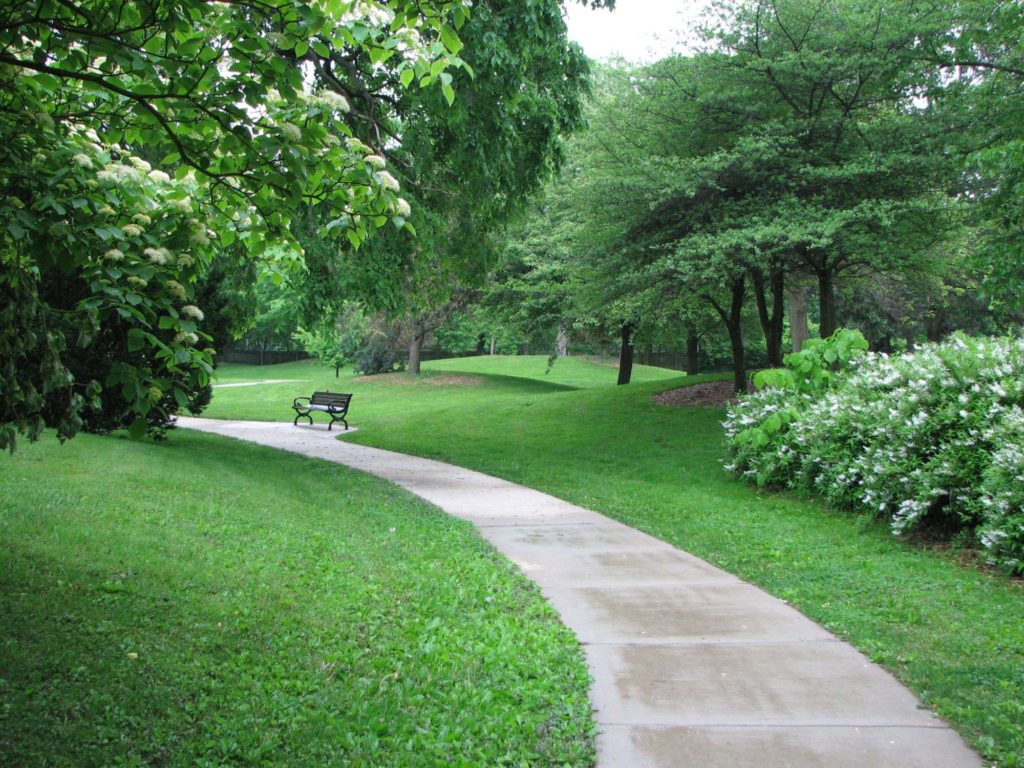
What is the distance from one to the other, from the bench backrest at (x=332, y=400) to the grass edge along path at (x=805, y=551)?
8.87 feet

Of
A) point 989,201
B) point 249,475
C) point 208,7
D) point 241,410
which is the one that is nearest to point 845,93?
point 989,201

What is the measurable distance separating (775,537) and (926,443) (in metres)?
1.82

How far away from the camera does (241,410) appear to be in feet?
88.5

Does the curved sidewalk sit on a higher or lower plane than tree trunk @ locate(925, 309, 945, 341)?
lower

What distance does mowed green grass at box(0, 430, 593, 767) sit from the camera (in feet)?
11.8

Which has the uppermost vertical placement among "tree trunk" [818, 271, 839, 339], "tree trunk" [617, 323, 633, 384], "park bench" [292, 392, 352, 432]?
"tree trunk" [818, 271, 839, 339]

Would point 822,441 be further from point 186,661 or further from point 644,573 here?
point 186,661

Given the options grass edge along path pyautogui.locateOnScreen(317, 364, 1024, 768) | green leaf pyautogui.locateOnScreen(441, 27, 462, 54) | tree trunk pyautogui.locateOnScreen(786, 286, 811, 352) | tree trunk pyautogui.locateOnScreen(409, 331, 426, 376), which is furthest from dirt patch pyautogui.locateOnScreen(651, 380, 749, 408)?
green leaf pyautogui.locateOnScreen(441, 27, 462, 54)

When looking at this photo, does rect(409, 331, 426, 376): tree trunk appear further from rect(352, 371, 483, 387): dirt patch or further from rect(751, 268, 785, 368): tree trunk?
rect(751, 268, 785, 368): tree trunk

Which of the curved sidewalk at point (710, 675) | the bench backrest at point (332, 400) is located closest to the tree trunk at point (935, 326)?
the bench backrest at point (332, 400)

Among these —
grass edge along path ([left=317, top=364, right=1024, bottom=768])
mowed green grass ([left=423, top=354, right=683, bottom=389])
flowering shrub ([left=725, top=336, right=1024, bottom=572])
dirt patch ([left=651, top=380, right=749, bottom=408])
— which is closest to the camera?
grass edge along path ([left=317, top=364, right=1024, bottom=768])

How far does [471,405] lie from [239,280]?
42.1ft

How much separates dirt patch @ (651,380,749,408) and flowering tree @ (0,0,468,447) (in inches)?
666

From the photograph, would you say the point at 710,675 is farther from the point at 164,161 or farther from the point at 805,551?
the point at 164,161
